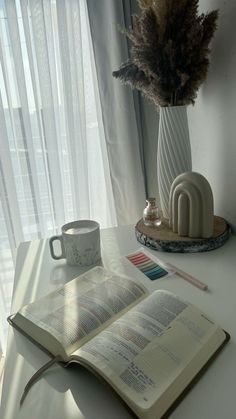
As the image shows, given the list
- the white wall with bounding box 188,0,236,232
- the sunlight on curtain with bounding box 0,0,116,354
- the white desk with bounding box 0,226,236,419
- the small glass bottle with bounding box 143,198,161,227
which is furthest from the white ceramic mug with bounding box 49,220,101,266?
the sunlight on curtain with bounding box 0,0,116,354

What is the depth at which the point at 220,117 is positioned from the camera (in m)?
0.86

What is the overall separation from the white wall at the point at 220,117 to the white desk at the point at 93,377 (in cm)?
22

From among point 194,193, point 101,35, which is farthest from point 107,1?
point 194,193

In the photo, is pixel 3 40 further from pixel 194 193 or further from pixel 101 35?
pixel 194 193

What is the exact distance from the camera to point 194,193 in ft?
2.49

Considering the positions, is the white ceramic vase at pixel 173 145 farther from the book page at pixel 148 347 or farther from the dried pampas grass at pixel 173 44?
the book page at pixel 148 347

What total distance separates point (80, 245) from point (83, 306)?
0.20 m

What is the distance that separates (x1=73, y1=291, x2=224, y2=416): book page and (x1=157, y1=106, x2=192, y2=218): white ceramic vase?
441mm

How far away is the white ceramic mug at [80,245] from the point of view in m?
0.72

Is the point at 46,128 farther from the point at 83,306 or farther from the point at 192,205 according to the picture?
the point at 83,306

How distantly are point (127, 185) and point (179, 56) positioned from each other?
2.26 ft

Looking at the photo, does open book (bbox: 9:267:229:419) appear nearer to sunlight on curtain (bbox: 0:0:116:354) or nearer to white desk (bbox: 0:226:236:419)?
white desk (bbox: 0:226:236:419)

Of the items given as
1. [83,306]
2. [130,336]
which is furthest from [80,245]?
[130,336]

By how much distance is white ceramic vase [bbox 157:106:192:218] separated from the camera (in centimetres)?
86
